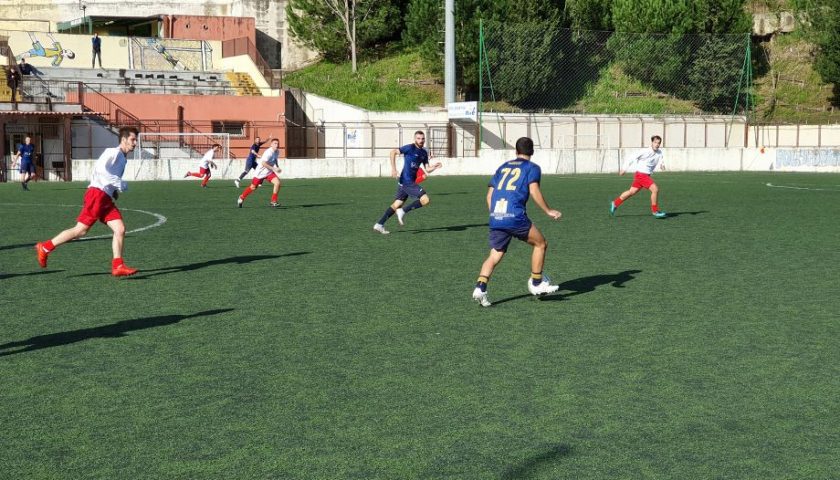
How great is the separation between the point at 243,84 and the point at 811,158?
2949cm

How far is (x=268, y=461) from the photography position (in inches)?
199

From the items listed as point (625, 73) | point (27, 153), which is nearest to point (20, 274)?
point (27, 153)

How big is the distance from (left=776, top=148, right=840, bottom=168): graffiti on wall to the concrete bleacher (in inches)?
1108

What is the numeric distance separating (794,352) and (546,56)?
153 feet

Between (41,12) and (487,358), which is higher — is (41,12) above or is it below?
above

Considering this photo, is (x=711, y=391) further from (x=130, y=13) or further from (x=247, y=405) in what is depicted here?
(x=130, y=13)

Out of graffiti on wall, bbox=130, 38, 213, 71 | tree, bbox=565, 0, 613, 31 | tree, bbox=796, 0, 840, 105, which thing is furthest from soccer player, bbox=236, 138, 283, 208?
tree, bbox=796, 0, 840, 105

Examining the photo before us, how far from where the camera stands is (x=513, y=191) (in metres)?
9.50

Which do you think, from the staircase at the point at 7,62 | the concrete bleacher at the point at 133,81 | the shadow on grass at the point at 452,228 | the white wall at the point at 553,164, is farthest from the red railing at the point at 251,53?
the shadow on grass at the point at 452,228

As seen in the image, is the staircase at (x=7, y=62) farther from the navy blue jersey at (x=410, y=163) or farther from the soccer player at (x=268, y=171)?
the navy blue jersey at (x=410, y=163)

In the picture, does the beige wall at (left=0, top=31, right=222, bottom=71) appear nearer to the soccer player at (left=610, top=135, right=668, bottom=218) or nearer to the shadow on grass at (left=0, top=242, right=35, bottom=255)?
the soccer player at (left=610, top=135, right=668, bottom=218)

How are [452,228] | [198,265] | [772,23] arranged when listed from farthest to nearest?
[772,23], [452,228], [198,265]

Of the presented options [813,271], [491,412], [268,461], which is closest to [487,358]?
[491,412]

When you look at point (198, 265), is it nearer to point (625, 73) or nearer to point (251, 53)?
point (625, 73)
